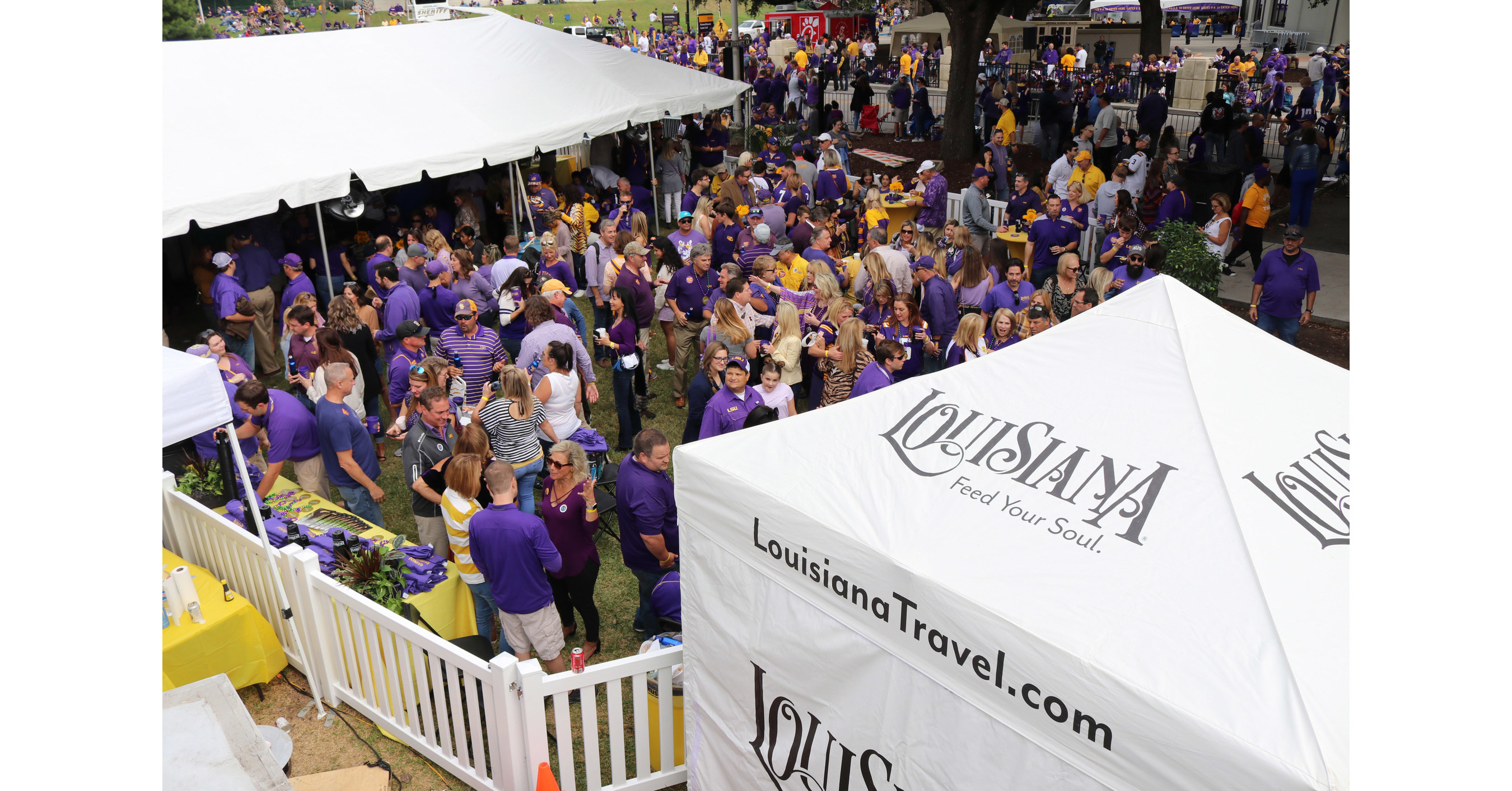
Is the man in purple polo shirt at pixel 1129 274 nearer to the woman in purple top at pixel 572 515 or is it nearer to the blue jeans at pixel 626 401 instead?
the blue jeans at pixel 626 401

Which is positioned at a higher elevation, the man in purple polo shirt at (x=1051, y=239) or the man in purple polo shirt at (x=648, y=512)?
the man in purple polo shirt at (x=1051, y=239)

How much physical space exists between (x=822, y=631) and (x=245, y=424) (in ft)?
14.6

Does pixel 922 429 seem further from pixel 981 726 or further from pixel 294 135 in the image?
pixel 294 135

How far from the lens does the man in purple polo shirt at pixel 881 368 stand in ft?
21.6

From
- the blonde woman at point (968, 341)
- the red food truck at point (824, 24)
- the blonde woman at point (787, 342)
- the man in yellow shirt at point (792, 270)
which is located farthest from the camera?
the red food truck at point (824, 24)

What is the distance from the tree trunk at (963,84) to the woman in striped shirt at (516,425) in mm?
13158

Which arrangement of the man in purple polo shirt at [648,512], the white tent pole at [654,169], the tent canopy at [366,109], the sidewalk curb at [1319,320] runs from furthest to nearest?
the white tent pole at [654,169] < the sidewalk curb at [1319,320] < the tent canopy at [366,109] < the man in purple polo shirt at [648,512]

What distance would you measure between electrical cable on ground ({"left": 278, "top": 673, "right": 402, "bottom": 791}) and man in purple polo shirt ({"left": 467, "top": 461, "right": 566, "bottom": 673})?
0.89 meters

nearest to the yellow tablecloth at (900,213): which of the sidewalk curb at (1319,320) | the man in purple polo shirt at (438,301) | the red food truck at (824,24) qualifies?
the sidewalk curb at (1319,320)

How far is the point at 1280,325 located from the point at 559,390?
259 inches

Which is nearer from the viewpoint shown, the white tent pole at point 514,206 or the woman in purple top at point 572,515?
the woman in purple top at point 572,515

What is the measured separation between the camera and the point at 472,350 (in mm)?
7227

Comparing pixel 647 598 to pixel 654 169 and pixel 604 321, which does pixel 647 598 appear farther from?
pixel 654 169
